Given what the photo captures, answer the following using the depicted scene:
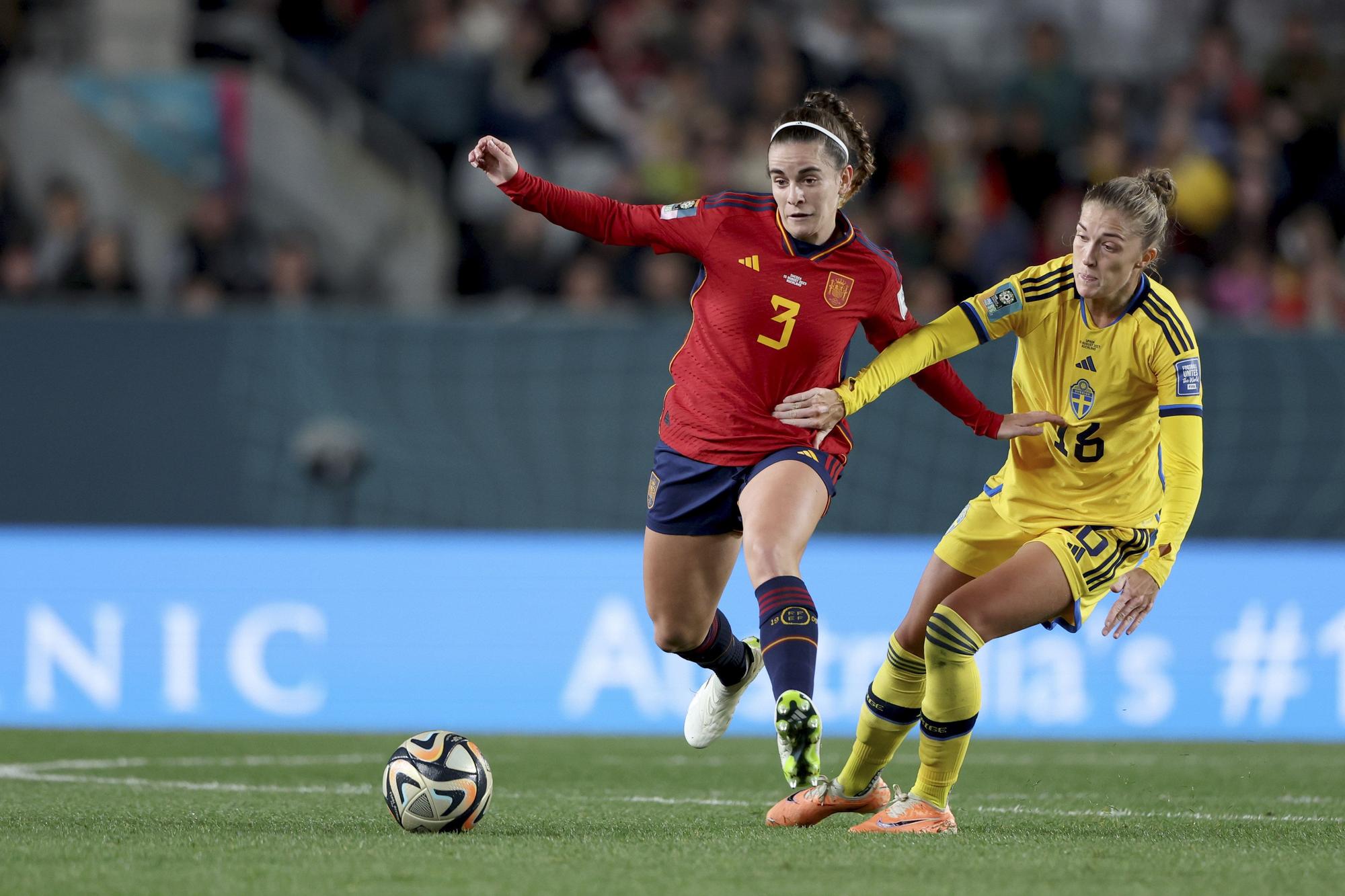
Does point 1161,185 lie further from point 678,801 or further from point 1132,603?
point 678,801

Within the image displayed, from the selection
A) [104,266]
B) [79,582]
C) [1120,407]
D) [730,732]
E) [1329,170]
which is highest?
[1329,170]

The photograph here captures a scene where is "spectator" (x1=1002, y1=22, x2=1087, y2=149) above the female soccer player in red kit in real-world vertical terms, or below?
above

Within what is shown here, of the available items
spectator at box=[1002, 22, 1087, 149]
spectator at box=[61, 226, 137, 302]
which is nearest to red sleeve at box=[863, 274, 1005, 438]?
spectator at box=[61, 226, 137, 302]

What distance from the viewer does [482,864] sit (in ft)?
14.8

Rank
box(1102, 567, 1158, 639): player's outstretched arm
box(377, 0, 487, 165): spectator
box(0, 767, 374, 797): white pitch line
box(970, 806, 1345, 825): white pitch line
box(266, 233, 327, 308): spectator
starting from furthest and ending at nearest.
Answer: box(377, 0, 487, 165): spectator < box(266, 233, 327, 308): spectator < box(0, 767, 374, 797): white pitch line < box(970, 806, 1345, 825): white pitch line < box(1102, 567, 1158, 639): player's outstretched arm

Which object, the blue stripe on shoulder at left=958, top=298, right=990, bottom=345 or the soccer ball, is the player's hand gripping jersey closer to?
the blue stripe on shoulder at left=958, top=298, right=990, bottom=345

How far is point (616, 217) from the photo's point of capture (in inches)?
224

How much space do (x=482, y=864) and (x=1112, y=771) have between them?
406cm

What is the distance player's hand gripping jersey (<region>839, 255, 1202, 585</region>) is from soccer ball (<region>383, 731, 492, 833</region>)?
1.59m

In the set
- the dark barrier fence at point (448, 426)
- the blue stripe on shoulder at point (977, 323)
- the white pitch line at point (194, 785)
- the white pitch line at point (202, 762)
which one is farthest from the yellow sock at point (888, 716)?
the dark barrier fence at point (448, 426)

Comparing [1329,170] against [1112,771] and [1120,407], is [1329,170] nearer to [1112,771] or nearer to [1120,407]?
[1112,771]

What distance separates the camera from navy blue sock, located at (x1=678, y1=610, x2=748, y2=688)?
20.3 feet

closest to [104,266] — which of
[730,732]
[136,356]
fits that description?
[136,356]

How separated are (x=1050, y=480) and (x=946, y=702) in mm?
767
